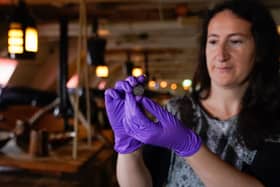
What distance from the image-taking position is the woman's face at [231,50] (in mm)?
1327

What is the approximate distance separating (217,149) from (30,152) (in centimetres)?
195

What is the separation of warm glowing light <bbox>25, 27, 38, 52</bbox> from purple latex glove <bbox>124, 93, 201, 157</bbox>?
5.14ft

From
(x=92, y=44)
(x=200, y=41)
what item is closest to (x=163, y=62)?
(x=92, y=44)

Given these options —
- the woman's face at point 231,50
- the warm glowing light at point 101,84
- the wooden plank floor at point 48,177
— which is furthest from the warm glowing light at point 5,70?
the warm glowing light at point 101,84

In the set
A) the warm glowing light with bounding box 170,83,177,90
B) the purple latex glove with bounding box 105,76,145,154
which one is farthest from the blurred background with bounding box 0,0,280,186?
the warm glowing light with bounding box 170,83,177,90

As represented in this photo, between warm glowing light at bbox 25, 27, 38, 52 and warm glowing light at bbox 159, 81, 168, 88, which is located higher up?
warm glowing light at bbox 25, 27, 38, 52

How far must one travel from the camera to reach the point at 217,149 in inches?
54.6

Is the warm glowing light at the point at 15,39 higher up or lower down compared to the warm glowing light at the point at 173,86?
higher up

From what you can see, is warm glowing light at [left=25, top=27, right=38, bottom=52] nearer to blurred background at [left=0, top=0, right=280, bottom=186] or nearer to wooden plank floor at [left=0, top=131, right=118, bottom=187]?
blurred background at [left=0, top=0, right=280, bottom=186]

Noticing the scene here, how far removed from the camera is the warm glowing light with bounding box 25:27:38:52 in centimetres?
256

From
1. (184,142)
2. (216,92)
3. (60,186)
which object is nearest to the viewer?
(184,142)

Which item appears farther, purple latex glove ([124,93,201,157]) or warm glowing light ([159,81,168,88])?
warm glowing light ([159,81,168,88])

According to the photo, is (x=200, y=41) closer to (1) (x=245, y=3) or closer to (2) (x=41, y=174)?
(1) (x=245, y=3)

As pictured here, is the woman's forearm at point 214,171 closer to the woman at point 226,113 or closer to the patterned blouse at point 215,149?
the woman at point 226,113
